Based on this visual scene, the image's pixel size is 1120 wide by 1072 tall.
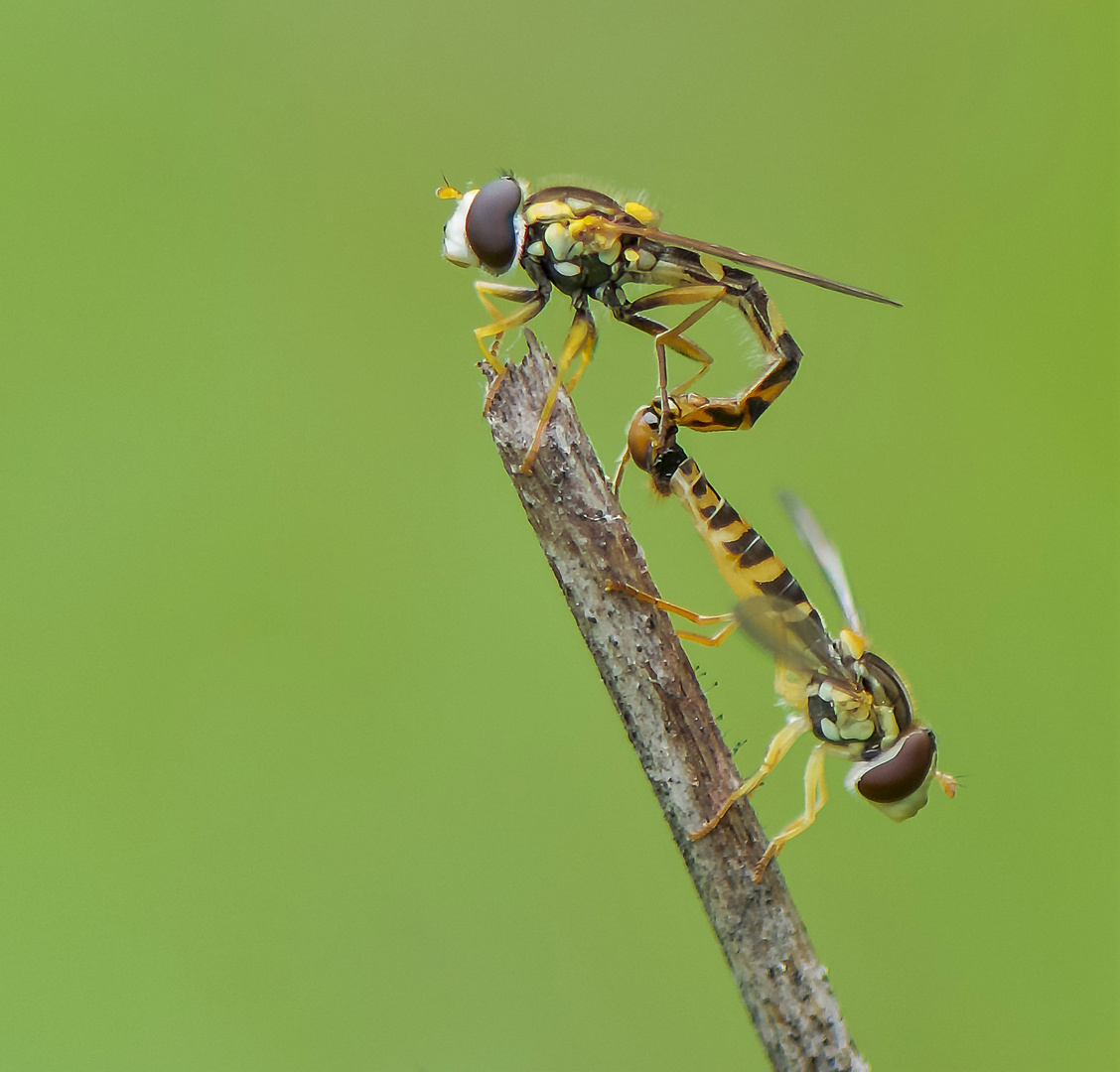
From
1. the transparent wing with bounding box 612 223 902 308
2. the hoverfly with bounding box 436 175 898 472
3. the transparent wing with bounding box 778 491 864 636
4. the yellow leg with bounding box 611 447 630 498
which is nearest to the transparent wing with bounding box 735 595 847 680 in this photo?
the transparent wing with bounding box 778 491 864 636

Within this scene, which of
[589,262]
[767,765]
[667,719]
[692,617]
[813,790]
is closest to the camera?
[667,719]

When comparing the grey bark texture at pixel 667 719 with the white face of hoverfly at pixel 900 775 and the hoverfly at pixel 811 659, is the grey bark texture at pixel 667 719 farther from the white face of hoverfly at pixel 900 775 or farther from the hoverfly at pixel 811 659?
the white face of hoverfly at pixel 900 775

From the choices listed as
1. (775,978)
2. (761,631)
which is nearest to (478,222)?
(761,631)

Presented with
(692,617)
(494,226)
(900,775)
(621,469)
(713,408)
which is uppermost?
(494,226)

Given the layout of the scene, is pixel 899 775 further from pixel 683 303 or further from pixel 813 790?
pixel 683 303

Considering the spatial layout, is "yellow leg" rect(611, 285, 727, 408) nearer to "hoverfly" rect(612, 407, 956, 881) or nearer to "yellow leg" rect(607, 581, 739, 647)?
"hoverfly" rect(612, 407, 956, 881)

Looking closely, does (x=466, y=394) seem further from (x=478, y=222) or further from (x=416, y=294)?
(x=478, y=222)

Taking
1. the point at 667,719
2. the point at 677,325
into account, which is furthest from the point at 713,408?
the point at 667,719

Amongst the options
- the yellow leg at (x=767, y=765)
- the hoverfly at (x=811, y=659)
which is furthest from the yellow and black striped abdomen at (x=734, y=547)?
the yellow leg at (x=767, y=765)
